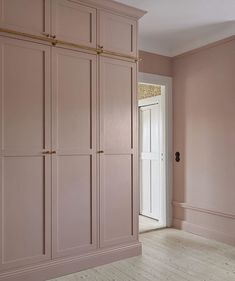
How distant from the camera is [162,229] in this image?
161 inches

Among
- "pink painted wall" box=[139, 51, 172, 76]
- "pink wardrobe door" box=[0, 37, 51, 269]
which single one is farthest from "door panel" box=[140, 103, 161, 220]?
"pink wardrobe door" box=[0, 37, 51, 269]

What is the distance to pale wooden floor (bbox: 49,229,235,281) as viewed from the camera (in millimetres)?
2576

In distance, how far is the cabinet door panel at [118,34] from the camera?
2893 millimetres

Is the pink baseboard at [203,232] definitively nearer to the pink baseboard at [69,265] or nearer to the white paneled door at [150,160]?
the white paneled door at [150,160]

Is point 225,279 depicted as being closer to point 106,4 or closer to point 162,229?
point 162,229

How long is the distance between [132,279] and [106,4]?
2617mm

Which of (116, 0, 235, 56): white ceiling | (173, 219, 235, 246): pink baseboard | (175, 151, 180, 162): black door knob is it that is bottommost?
(173, 219, 235, 246): pink baseboard

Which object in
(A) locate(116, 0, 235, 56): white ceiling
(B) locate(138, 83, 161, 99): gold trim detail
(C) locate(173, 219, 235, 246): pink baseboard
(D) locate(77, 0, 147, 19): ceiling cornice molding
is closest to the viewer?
(D) locate(77, 0, 147, 19): ceiling cornice molding

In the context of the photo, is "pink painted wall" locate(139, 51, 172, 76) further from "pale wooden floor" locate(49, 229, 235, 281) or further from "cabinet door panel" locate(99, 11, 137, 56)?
"pale wooden floor" locate(49, 229, 235, 281)

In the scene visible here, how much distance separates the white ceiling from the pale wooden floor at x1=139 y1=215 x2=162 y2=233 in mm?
2509

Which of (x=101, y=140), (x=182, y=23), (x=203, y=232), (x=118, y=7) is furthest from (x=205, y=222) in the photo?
(x=118, y=7)

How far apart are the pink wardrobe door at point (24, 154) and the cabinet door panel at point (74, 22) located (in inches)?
10.0

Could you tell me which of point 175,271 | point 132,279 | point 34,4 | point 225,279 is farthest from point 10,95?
point 225,279

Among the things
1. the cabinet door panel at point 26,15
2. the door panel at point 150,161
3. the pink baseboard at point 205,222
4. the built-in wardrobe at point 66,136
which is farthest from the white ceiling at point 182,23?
the pink baseboard at point 205,222
